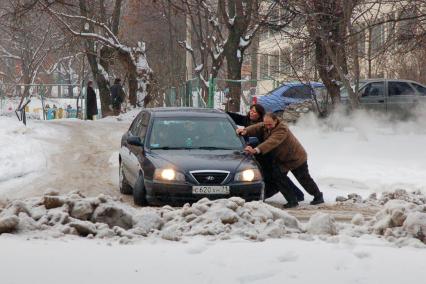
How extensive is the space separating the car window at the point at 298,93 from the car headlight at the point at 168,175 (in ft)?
39.7

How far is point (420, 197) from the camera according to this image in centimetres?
1069

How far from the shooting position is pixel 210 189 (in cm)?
956

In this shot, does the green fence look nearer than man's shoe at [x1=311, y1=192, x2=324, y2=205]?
No

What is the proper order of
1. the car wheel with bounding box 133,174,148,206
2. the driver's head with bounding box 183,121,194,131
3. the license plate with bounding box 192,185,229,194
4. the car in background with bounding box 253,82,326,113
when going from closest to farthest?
the license plate with bounding box 192,185,229,194 → the car wheel with bounding box 133,174,148,206 → the driver's head with bounding box 183,121,194,131 → the car in background with bounding box 253,82,326,113

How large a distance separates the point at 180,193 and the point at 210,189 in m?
0.39

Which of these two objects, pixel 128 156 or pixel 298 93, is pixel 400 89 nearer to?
pixel 298 93

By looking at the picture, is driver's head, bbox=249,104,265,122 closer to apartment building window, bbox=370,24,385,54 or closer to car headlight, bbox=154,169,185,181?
car headlight, bbox=154,169,185,181

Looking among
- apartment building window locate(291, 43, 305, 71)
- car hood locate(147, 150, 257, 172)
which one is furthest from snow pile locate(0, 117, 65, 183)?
apartment building window locate(291, 43, 305, 71)

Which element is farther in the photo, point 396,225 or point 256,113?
point 256,113

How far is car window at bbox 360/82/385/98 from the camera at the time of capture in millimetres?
22062

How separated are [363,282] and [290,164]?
19.1 feet

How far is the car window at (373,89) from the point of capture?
869 inches

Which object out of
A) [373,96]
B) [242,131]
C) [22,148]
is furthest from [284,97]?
[242,131]

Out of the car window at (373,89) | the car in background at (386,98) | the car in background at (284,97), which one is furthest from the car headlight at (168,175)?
the car window at (373,89)
